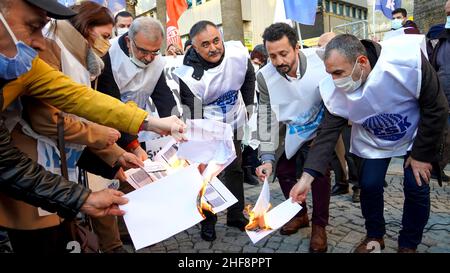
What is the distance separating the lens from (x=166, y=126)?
204 centimetres

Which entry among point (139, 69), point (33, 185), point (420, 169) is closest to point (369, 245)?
point (420, 169)

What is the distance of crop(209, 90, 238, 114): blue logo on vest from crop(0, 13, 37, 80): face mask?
6.99ft

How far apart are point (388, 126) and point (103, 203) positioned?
203 centimetres

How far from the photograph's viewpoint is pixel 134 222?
5.74 ft

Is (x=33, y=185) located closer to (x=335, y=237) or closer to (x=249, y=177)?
(x=335, y=237)

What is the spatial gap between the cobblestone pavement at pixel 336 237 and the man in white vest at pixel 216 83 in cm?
16

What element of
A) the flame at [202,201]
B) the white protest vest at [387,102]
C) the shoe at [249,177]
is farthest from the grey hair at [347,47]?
the shoe at [249,177]

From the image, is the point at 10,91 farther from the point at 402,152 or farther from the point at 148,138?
the point at 402,152

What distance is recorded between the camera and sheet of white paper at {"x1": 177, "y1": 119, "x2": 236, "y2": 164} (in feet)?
7.11

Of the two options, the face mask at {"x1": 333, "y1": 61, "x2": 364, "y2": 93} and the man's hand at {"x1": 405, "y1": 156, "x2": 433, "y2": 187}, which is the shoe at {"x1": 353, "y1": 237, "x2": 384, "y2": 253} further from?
the face mask at {"x1": 333, "y1": 61, "x2": 364, "y2": 93}

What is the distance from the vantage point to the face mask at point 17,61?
4.74ft

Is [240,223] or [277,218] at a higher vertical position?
[277,218]

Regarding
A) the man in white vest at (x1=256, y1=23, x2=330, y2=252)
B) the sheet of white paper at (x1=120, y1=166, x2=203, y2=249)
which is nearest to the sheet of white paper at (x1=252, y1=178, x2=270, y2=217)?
the sheet of white paper at (x1=120, y1=166, x2=203, y2=249)

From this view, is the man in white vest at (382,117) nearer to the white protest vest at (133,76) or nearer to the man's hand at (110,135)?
the man's hand at (110,135)
